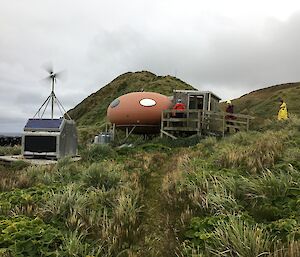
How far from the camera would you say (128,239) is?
528 cm

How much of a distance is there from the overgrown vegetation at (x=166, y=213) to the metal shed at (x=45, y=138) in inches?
242

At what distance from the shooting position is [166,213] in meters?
6.45

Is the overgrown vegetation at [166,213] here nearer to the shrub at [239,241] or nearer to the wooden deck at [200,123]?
the shrub at [239,241]

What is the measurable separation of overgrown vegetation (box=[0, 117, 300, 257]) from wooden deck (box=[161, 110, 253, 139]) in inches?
470

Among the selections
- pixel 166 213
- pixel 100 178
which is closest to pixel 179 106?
pixel 100 178

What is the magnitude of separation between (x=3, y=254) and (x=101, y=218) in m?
1.66

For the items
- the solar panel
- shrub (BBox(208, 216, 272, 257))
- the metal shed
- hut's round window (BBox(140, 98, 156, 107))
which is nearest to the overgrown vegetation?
shrub (BBox(208, 216, 272, 257))

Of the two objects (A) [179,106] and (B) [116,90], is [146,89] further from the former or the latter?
(A) [179,106]

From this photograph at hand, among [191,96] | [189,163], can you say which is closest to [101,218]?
[189,163]

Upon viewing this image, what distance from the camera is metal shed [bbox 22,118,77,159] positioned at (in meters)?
15.3

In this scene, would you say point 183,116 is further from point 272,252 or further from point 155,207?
point 272,252

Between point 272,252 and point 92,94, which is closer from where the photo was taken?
point 272,252

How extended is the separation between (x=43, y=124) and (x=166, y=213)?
1045 centimetres

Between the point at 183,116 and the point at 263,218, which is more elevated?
the point at 183,116
